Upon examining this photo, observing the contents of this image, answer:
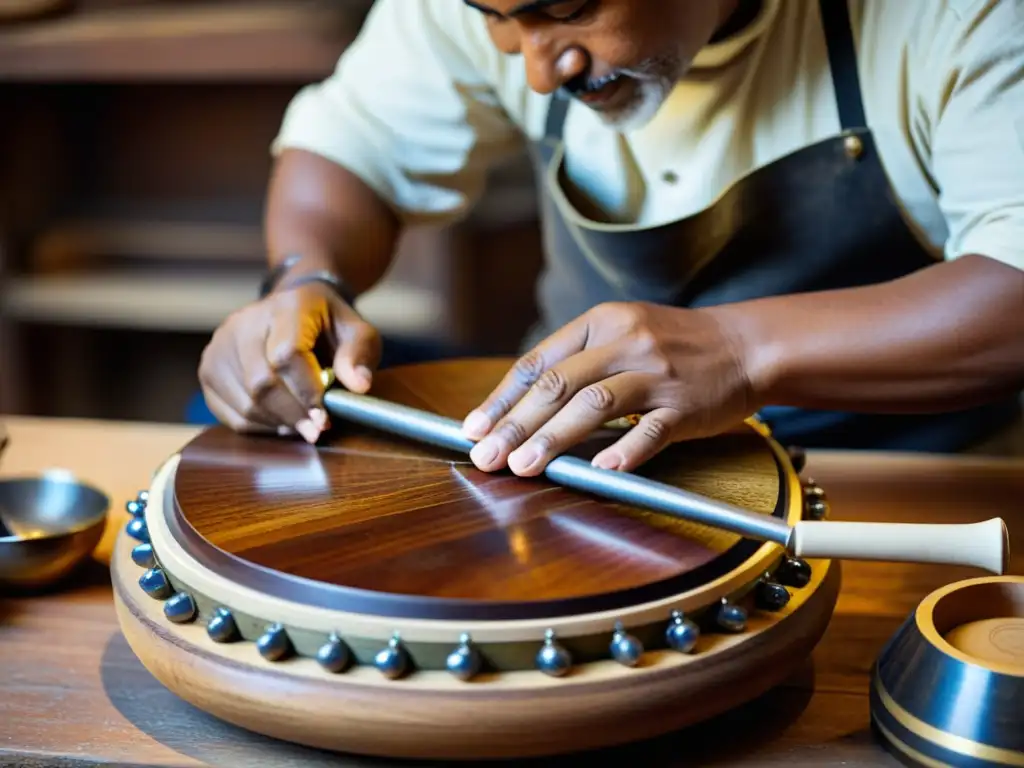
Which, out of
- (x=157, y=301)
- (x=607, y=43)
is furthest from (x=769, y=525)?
(x=157, y=301)

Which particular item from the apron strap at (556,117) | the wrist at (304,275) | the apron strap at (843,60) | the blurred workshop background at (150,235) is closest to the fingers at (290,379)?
the wrist at (304,275)

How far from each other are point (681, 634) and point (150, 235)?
120 inches

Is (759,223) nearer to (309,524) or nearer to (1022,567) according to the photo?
(1022,567)

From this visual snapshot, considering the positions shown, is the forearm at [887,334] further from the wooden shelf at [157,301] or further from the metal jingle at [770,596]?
the wooden shelf at [157,301]

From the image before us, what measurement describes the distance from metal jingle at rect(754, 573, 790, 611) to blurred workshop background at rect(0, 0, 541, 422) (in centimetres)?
243

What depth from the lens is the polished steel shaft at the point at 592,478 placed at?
40.7 inches

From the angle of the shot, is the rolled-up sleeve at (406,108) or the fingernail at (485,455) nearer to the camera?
the fingernail at (485,455)

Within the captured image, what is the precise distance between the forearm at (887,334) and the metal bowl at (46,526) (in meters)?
0.72

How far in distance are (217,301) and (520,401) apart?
8.13ft

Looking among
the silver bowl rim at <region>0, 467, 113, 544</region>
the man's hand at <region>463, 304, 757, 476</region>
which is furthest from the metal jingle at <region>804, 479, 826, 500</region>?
the silver bowl rim at <region>0, 467, 113, 544</region>

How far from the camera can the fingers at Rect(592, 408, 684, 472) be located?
3.80 ft

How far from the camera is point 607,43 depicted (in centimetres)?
139

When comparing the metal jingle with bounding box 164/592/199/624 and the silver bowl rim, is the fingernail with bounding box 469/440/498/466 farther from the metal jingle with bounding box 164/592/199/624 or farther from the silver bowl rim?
the silver bowl rim

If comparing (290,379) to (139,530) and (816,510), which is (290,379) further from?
(816,510)
